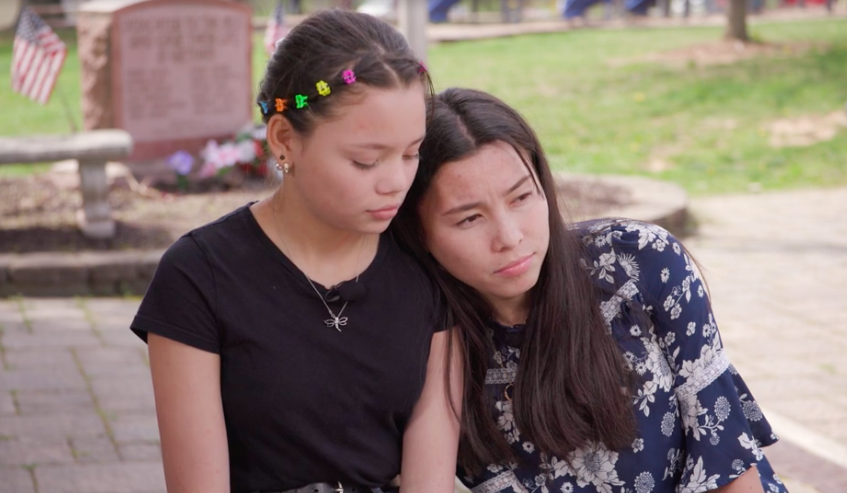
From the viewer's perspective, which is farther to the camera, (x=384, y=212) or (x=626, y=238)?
(x=626, y=238)

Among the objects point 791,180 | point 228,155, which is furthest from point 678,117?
point 228,155

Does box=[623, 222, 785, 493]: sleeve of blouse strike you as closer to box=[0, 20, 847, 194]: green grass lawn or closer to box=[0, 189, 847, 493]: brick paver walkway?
box=[0, 189, 847, 493]: brick paver walkway

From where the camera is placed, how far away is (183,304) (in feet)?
5.97

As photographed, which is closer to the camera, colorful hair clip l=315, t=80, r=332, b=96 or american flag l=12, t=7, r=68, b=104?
colorful hair clip l=315, t=80, r=332, b=96

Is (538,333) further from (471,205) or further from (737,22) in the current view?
(737,22)

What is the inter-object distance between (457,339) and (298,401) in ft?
1.19

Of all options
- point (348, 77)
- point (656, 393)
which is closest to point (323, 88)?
point (348, 77)

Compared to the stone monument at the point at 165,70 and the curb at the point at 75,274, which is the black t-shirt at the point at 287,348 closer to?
the curb at the point at 75,274

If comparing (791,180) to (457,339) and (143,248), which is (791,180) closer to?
(143,248)

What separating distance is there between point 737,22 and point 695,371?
14.3 meters

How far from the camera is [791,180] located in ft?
30.6

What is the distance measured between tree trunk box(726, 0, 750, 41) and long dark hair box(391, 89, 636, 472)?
13967mm

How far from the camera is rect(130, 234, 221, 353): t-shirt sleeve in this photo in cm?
181

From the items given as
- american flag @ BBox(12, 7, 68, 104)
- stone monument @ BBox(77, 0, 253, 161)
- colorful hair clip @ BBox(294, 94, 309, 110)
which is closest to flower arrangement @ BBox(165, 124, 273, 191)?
stone monument @ BBox(77, 0, 253, 161)
